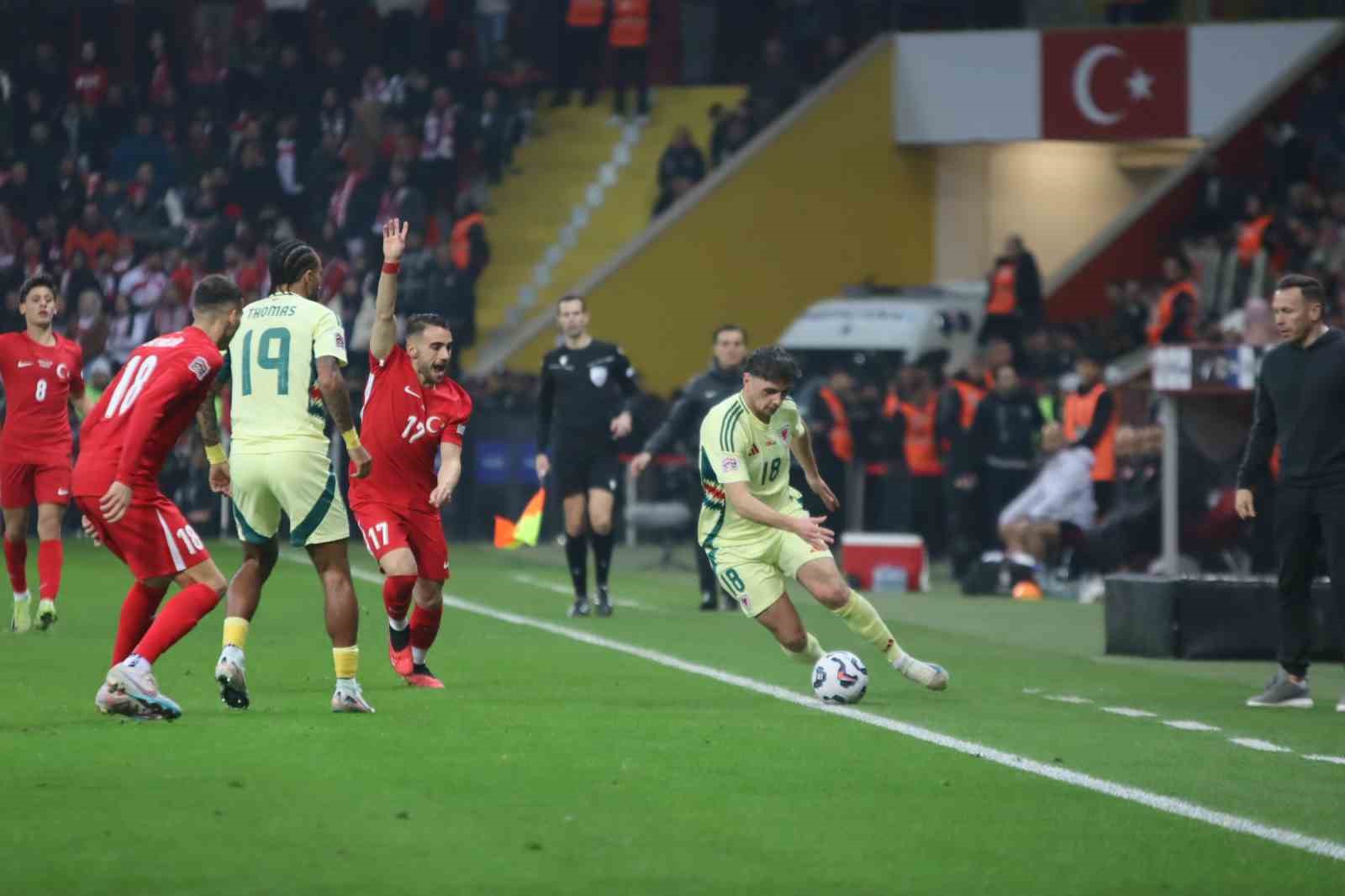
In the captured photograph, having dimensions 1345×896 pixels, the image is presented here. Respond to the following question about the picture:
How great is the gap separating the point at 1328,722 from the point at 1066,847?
13.4ft

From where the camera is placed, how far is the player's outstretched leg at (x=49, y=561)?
1527 cm

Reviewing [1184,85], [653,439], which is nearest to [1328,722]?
[653,439]

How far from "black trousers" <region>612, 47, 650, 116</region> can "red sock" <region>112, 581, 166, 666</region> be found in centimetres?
2501

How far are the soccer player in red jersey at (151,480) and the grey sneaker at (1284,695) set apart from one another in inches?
206

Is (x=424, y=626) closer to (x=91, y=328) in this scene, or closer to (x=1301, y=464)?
(x=1301, y=464)

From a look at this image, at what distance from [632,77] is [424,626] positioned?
23421 millimetres

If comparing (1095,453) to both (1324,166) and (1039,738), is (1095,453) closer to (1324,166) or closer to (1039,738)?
(1324,166)

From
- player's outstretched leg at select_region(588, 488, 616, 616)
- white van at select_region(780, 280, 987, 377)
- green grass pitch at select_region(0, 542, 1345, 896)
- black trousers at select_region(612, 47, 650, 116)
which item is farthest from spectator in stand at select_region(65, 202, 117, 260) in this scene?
green grass pitch at select_region(0, 542, 1345, 896)

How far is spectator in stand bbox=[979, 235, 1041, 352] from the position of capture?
27.9 meters

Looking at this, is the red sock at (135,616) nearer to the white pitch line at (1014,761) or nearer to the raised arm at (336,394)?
the raised arm at (336,394)

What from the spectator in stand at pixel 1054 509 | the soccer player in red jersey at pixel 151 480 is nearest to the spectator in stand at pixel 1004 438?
the spectator in stand at pixel 1054 509

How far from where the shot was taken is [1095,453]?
21531 mm

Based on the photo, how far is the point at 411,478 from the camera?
1223 cm

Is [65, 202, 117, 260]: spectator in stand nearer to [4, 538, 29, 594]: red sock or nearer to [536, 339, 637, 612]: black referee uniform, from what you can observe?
[536, 339, 637, 612]: black referee uniform
